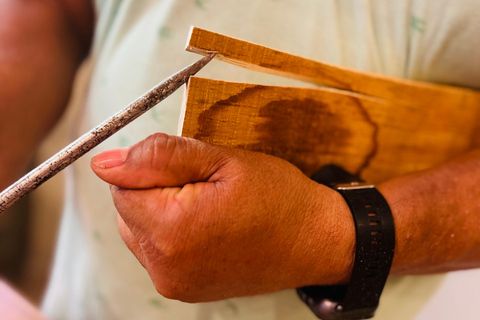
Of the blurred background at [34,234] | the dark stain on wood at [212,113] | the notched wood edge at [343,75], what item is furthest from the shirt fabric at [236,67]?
the blurred background at [34,234]

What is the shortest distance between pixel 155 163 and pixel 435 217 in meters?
0.40

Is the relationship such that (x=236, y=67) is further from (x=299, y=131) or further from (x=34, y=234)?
(x=34, y=234)

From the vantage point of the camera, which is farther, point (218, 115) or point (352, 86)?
point (352, 86)

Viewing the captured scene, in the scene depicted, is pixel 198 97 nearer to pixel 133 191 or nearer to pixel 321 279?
pixel 133 191

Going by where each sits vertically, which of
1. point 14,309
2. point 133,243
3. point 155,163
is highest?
point 155,163

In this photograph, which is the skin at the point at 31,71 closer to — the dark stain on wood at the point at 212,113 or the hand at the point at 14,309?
the hand at the point at 14,309

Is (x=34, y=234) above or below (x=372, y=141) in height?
below

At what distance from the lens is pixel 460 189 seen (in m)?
0.51

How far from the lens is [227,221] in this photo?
339mm

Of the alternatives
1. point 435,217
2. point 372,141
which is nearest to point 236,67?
point 372,141

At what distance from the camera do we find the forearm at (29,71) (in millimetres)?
633

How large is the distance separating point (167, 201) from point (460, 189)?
17.2 inches

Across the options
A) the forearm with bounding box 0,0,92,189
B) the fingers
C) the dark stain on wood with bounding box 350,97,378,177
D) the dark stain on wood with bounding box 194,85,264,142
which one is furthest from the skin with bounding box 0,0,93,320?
the dark stain on wood with bounding box 350,97,378,177

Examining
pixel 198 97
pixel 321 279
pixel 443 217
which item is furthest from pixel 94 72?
pixel 443 217
